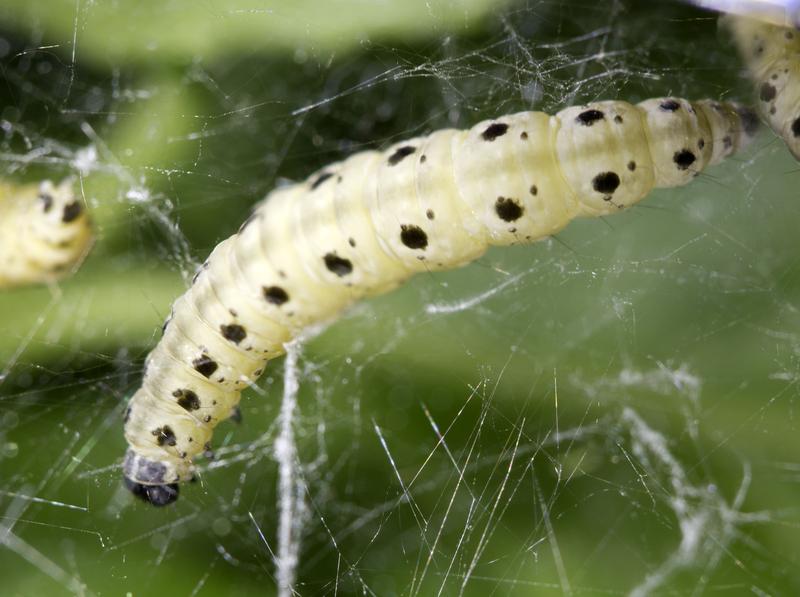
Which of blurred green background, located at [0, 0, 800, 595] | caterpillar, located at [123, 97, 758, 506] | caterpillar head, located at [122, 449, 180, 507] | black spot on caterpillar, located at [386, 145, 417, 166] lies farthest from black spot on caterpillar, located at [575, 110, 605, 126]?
caterpillar head, located at [122, 449, 180, 507]

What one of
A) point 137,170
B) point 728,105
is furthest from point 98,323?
point 728,105

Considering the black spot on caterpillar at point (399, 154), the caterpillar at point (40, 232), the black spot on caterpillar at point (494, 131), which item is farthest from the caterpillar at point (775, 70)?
the caterpillar at point (40, 232)

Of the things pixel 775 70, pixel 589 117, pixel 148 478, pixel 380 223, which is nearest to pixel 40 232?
pixel 148 478

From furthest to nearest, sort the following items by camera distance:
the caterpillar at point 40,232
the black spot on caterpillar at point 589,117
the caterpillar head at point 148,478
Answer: the caterpillar at point 40,232 → the caterpillar head at point 148,478 → the black spot on caterpillar at point 589,117

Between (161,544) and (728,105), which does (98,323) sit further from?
(728,105)

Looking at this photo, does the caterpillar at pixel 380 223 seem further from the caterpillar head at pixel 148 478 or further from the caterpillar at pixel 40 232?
the caterpillar at pixel 40 232
